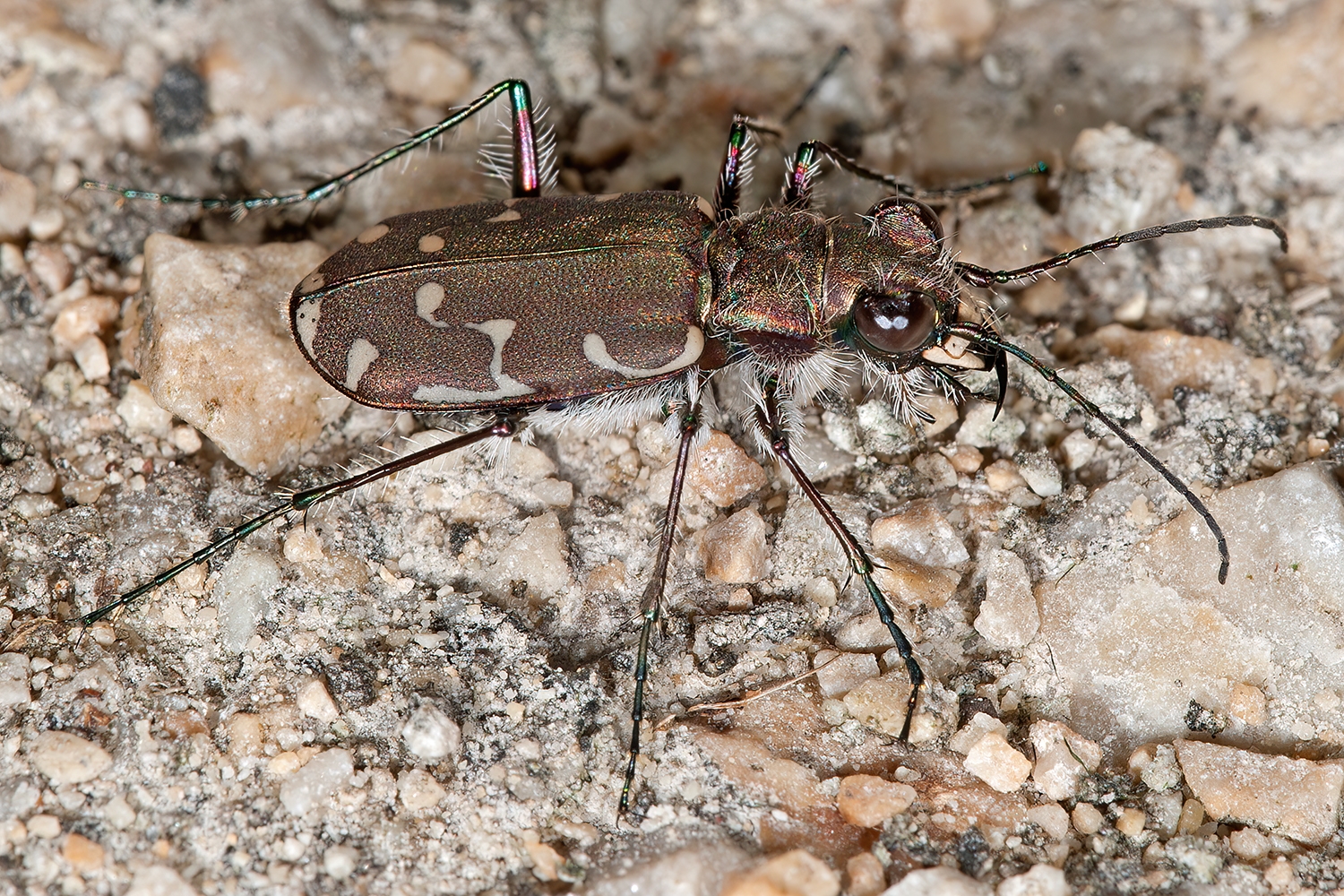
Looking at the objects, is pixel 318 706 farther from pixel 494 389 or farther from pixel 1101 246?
pixel 1101 246

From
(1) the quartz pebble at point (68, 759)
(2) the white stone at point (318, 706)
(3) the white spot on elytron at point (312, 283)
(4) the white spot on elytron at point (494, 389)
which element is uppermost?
(3) the white spot on elytron at point (312, 283)

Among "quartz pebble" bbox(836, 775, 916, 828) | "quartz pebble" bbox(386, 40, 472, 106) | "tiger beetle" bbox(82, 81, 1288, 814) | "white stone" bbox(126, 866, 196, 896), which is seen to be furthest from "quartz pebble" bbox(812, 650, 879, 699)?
"quartz pebble" bbox(386, 40, 472, 106)

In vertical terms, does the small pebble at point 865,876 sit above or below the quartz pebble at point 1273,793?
below

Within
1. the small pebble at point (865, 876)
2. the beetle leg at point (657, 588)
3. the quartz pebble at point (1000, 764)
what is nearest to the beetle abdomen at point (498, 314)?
the beetle leg at point (657, 588)

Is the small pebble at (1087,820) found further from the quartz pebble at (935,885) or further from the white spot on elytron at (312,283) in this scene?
the white spot on elytron at (312,283)

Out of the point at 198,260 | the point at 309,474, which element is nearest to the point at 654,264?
the point at 309,474

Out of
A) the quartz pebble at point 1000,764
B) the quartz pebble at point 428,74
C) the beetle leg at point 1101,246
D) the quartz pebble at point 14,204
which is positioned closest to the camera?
the quartz pebble at point 1000,764

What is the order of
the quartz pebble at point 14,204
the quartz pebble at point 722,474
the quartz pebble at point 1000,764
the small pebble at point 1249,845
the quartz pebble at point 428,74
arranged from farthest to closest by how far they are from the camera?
the quartz pebble at point 428,74, the quartz pebble at point 14,204, the quartz pebble at point 722,474, the quartz pebble at point 1000,764, the small pebble at point 1249,845

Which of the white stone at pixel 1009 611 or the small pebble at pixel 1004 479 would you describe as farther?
the small pebble at pixel 1004 479
